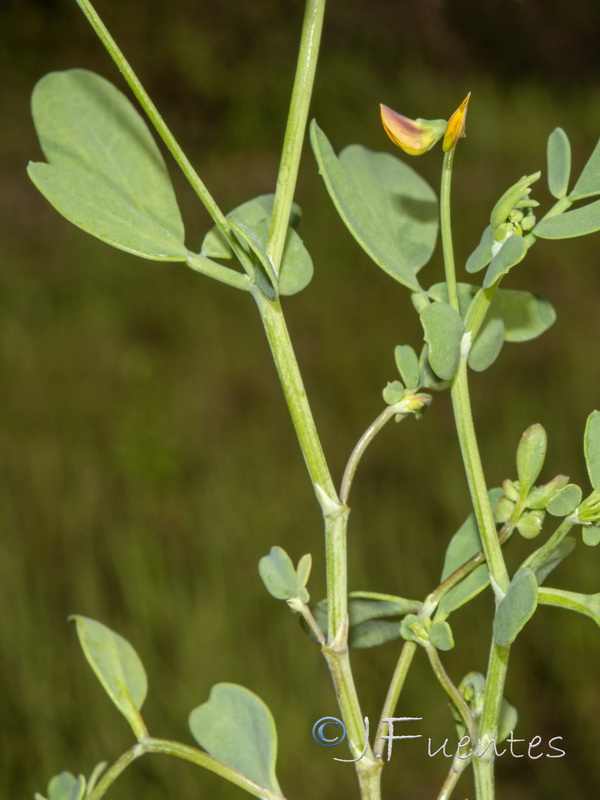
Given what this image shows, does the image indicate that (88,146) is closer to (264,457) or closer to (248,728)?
(248,728)

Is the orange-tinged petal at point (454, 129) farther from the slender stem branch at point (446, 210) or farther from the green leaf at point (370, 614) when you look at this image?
the green leaf at point (370, 614)

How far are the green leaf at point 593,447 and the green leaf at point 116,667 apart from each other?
161 mm

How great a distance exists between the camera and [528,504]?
258 mm

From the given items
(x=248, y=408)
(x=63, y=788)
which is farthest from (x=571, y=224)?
(x=248, y=408)

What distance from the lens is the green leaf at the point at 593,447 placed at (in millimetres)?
236

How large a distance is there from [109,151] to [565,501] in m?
0.18

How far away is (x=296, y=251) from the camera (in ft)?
A: 0.88

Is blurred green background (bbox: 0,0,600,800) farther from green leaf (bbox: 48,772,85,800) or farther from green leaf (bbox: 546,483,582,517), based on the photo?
green leaf (bbox: 546,483,582,517)

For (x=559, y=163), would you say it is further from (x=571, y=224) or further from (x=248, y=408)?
(x=248, y=408)

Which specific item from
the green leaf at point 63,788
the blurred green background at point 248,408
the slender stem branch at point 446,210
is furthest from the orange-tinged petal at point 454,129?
the blurred green background at point 248,408

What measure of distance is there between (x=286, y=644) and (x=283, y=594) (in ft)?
3.00

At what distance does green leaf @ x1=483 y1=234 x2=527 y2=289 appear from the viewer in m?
0.21

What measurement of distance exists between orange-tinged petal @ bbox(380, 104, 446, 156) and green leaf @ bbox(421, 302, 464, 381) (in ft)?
0.15

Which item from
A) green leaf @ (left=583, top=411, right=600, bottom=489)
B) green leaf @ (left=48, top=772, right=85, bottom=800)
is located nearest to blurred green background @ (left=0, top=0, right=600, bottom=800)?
green leaf @ (left=48, top=772, right=85, bottom=800)
